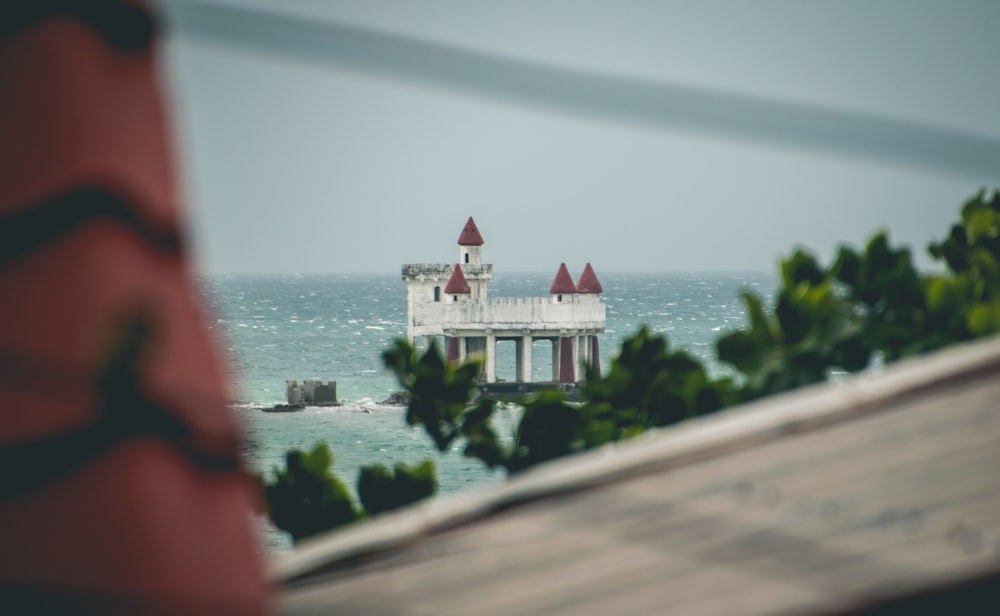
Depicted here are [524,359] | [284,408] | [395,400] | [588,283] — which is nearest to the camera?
[588,283]

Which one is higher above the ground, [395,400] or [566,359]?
[566,359]

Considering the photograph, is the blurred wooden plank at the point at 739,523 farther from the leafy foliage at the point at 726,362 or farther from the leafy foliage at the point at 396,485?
the leafy foliage at the point at 396,485

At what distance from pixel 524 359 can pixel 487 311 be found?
3.87 meters

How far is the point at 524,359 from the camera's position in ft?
194

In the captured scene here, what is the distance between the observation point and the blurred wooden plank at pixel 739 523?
1.27m

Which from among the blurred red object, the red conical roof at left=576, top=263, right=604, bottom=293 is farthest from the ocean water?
the red conical roof at left=576, top=263, right=604, bottom=293

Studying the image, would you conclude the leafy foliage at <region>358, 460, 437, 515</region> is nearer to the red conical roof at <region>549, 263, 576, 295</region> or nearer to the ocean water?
the ocean water

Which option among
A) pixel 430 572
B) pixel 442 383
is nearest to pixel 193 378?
pixel 430 572

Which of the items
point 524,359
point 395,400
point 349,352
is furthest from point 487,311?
point 349,352

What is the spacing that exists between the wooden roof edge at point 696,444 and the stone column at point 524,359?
5524 cm

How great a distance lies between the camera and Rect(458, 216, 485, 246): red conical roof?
57.7 m

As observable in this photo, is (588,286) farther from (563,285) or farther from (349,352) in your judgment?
(349,352)

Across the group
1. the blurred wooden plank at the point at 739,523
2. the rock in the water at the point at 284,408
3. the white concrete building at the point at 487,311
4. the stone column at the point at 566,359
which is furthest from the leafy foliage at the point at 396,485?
the rock in the water at the point at 284,408

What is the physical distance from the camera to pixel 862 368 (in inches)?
137
